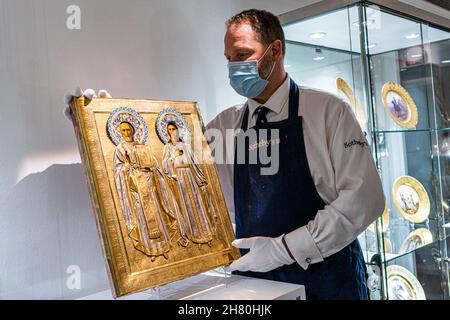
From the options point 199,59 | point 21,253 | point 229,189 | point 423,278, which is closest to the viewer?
point 21,253

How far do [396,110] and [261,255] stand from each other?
3.80 ft

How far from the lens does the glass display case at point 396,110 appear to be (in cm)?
187

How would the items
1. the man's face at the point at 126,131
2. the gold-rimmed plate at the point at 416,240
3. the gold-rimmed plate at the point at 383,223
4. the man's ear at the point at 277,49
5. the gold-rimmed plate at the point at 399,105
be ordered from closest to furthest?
the man's face at the point at 126,131 → the man's ear at the point at 277,49 → the gold-rimmed plate at the point at 383,223 → the gold-rimmed plate at the point at 399,105 → the gold-rimmed plate at the point at 416,240

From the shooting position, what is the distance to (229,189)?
1707 millimetres

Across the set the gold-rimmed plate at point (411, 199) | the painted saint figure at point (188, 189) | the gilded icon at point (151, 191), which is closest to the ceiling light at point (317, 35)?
the gold-rimmed plate at point (411, 199)

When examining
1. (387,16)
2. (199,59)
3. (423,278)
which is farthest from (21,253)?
(423,278)

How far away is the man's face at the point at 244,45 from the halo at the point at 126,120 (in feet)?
1.52

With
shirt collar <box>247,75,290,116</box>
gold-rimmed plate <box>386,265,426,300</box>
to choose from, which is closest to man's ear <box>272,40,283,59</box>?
shirt collar <box>247,75,290,116</box>

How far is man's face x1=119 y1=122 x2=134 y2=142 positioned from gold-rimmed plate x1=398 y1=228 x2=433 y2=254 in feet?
4.90

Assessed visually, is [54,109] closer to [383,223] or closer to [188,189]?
[188,189]

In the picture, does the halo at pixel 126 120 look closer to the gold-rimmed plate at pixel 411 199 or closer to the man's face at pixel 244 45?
the man's face at pixel 244 45

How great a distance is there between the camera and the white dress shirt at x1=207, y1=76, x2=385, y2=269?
1.34 meters

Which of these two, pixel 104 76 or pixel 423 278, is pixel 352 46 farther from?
pixel 423 278
